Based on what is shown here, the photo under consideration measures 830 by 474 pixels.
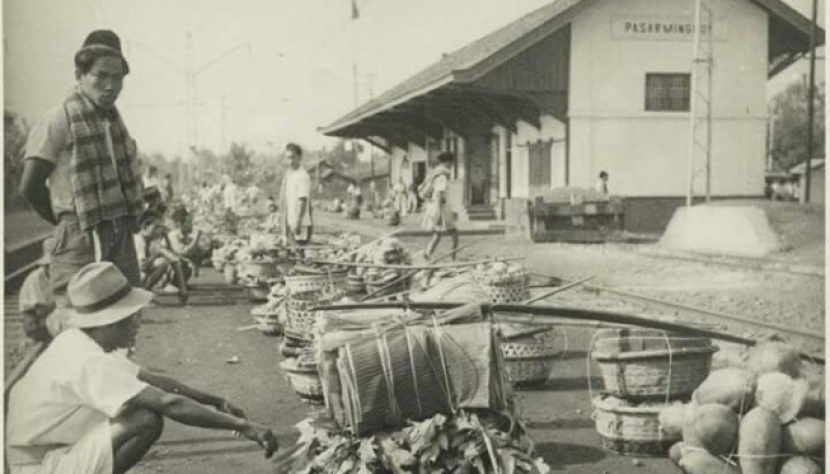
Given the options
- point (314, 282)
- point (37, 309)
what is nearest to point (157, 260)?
point (314, 282)

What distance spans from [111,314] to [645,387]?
8.66 feet

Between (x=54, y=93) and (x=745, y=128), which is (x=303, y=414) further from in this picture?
(x=745, y=128)

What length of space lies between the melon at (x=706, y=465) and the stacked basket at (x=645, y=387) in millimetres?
551

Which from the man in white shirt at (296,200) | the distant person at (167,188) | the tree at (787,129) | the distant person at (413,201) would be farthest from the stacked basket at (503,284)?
the tree at (787,129)

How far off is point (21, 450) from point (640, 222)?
1718cm

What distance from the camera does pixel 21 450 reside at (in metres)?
3.47

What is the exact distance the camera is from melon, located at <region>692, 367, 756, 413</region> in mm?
4168

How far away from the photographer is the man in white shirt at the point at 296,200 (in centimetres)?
1039

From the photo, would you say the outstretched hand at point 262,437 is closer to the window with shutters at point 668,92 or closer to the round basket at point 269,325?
the round basket at point 269,325

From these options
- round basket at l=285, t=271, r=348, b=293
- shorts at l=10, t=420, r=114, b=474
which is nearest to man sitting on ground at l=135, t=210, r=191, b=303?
round basket at l=285, t=271, r=348, b=293

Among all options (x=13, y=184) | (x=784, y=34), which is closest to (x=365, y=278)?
(x=13, y=184)

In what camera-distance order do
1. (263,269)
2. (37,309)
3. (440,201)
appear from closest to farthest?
(37,309), (263,269), (440,201)

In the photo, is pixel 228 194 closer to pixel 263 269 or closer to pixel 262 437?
pixel 263 269

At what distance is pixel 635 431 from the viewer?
4668 millimetres
